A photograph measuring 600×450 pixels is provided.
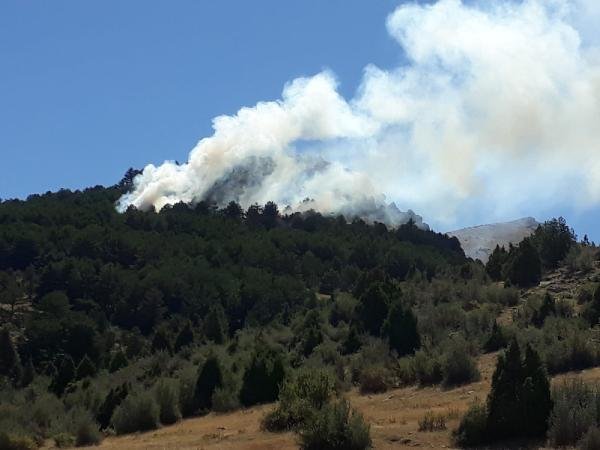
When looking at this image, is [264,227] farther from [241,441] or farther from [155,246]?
[241,441]

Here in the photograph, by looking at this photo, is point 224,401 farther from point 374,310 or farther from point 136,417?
point 374,310

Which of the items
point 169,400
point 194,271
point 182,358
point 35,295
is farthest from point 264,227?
point 169,400

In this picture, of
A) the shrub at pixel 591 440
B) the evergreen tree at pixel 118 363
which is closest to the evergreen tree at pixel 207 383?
the shrub at pixel 591 440

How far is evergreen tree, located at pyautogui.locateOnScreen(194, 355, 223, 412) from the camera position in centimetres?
2487

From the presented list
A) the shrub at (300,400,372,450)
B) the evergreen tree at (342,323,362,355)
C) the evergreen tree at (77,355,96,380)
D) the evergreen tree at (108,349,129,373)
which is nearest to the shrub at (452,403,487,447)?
the shrub at (300,400,372,450)

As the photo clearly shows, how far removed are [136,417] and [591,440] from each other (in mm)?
12910

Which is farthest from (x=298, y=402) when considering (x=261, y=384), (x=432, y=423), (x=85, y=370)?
(x=85, y=370)

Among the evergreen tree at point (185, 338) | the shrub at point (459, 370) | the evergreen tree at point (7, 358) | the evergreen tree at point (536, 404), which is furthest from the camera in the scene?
the evergreen tree at point (7, 358)

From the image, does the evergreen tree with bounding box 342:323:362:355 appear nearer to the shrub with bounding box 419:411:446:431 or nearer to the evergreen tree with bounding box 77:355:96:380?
the evergreen tree with bounding box 77:355:96:380

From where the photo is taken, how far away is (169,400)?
2398 centimetres

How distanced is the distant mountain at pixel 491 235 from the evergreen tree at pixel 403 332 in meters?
86.3

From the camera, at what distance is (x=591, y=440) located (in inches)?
528

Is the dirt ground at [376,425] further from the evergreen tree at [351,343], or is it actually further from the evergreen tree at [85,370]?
the evergreen tree at [85,370]

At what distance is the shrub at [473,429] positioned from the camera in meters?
14.9
